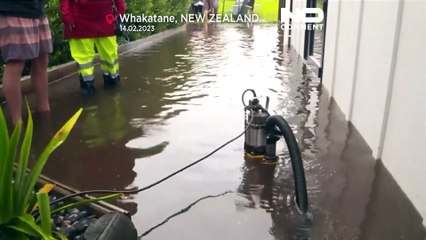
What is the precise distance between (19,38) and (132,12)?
605 cm

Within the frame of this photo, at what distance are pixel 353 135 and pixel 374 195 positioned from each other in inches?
44.5

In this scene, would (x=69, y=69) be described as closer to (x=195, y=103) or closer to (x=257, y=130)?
(x=195, y=103)

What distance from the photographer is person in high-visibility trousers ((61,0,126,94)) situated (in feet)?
16.9

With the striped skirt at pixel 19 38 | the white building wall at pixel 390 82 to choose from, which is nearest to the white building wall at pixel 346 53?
the white building wall at pixel 390 82

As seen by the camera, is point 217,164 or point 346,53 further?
point 346,53

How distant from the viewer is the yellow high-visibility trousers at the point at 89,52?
5.34 metres

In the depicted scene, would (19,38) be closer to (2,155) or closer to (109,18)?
(109,18)

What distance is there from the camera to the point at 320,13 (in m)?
7.05

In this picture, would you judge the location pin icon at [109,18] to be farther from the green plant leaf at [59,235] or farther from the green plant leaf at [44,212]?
the green plant leaf at [44,212]

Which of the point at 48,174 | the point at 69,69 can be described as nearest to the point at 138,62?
the point at 69,69

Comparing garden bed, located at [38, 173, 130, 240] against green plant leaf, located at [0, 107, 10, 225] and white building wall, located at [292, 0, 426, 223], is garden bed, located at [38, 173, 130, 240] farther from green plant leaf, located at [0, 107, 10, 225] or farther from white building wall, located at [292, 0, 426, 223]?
white building wall, located at [292, 0, 426, 223]

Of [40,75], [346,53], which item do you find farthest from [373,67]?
[40,75]

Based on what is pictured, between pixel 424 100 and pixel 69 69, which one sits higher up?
pixel 424 100

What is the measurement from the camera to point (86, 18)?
524 centimetres
